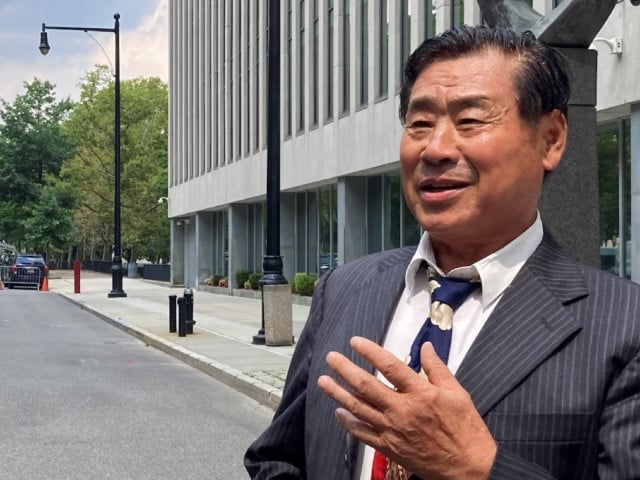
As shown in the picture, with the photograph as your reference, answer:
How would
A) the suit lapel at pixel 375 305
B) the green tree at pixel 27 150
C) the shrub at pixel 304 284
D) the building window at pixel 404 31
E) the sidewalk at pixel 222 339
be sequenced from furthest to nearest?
the green tree at pixel 27 150, the shrub at pixel 304 284, the building window at pixel 404 31, the sidewalk at pixel 222 339, the suit lapel at pixel 375 305

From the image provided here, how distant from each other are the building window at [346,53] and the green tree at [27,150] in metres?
58.4

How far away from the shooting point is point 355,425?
1.82 meters

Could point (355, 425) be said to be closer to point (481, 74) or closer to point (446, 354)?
point (446, 354)

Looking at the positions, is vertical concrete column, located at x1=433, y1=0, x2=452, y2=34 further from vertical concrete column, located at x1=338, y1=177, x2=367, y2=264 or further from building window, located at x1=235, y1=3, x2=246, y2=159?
building window, located at x1=235, y1=3, x2=246, y2=159

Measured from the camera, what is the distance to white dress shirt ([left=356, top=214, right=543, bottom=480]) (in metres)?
2.00

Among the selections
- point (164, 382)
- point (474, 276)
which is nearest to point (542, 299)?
point (474, 276)

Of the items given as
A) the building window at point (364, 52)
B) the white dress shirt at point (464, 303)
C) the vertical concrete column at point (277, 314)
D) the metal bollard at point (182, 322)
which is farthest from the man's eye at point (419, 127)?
the building window at point (364, 52)

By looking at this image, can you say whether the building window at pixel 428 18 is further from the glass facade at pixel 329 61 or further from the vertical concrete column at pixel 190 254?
the vertical concrete column at pixel 190 254

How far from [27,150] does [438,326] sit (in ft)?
279

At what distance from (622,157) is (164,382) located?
8570 millimetres

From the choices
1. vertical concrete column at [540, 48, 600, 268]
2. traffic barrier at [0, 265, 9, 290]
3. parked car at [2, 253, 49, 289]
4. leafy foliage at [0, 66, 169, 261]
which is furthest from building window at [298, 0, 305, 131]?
leafy foliage at [0, 66, 169, 261]

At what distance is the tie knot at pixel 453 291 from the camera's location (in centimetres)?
202

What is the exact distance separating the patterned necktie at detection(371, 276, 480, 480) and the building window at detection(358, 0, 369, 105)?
23.7 metres

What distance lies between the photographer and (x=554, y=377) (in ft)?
6.02
